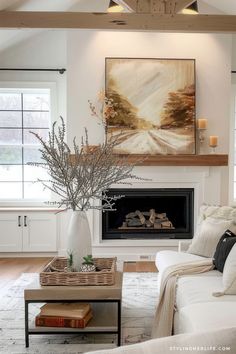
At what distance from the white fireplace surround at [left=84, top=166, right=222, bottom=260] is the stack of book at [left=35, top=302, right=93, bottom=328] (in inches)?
98.2

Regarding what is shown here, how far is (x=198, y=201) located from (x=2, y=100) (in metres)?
3.23

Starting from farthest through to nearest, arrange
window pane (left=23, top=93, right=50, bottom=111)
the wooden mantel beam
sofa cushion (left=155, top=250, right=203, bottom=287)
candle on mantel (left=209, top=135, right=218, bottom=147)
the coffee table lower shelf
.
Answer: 1. window pane (left=23, top=93, right=50, bottom=111)
2. candle on mantel (left=209, top=135, right=218, bottom=147)
3. the wooden mantel beam
4. sofa cushion (left=155, top=250, right=203, bottom=287)
5. the coffee table lower shelf

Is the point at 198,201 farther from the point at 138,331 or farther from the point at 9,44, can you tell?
the point at 9,44

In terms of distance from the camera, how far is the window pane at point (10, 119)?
5.53m

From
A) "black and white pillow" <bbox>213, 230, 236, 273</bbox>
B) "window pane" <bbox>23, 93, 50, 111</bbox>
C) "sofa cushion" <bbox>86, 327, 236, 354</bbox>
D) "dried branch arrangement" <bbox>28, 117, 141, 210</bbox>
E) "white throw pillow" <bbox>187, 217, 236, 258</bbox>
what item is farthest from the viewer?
"window pane" <bbox>23, 93, 50, 111</bbox>

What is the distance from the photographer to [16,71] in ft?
17.9

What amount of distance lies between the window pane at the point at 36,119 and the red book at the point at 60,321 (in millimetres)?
3662

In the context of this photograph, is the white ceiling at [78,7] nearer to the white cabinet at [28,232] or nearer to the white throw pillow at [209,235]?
the white cabinet at [28,232]

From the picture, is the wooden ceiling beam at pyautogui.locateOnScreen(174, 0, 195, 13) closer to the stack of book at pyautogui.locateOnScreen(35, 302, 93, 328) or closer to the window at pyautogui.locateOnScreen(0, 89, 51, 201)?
the window at pyautogui.locateOnScreen(0, 89, 51, 201)

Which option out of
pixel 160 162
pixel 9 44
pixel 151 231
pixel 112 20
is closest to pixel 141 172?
pixel 160 162

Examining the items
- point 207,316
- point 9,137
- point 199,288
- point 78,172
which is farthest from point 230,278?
point 9,137

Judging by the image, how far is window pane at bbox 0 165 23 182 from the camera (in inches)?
219

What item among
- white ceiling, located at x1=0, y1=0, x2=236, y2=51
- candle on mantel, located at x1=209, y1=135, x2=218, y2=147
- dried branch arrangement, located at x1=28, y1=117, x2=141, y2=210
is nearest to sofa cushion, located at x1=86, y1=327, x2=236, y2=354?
dried branch arrangement, located at x1=28, y1=117, x2=141, y2=210

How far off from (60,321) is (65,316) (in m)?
0.04
